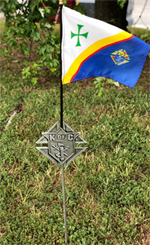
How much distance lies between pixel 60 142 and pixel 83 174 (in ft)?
4.27

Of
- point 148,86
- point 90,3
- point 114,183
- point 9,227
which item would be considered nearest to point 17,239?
point 9,227

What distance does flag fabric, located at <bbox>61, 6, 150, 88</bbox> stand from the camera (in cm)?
281

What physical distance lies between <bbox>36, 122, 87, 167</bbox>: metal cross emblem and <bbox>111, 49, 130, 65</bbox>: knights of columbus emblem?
33.9 inches

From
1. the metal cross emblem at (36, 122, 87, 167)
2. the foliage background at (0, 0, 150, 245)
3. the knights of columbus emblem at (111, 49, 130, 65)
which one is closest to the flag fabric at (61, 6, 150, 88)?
the knights of columbus emblem at (111, 49, 130, 65)

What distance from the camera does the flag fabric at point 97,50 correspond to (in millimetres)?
2812

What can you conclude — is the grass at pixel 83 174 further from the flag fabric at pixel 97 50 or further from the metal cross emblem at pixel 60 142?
the flag fabric at pixel 97 50

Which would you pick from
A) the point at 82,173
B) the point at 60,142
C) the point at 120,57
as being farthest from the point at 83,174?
the point at 120,57

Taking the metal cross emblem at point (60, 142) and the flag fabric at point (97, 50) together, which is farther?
the metal cross emblem at point (60, 142)

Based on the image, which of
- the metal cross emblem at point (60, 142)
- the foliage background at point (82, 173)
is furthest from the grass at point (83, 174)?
the metal cross emblem at point (60, 142)

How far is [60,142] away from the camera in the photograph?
120 inches

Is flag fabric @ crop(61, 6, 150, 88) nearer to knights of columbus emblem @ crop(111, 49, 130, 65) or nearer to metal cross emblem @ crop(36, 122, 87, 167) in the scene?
knights of columbus emblem @ crop(111, 49, 130, 65)

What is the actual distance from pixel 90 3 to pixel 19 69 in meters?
5.79

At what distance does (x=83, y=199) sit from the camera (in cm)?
386

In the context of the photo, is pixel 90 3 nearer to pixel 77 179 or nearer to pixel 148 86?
pixel 148 86
